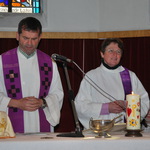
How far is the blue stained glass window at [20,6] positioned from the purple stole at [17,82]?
10.5ft

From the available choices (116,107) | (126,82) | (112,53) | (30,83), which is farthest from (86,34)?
(116,107)

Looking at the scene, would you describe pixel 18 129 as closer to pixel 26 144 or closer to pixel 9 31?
pixel 26 144

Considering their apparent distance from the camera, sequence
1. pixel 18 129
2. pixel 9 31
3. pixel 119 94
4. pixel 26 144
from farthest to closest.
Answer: pixel 9 31 → pixel 119 94 → pixel 18 129 → pixel 26 144

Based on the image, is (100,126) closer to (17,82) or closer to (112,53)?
(17,82)

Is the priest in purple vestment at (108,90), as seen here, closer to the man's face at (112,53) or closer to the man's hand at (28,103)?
the man's face at (112,53)

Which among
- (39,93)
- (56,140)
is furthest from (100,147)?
(39,93)

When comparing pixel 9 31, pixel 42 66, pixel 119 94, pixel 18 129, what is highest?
pixel 9 31

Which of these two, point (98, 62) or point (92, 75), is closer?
point (92, 75)

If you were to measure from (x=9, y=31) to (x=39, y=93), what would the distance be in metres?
3.31

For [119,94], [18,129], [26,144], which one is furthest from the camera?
[119,94]

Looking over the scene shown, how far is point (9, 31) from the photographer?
856 centimetres

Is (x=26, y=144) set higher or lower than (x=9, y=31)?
lower

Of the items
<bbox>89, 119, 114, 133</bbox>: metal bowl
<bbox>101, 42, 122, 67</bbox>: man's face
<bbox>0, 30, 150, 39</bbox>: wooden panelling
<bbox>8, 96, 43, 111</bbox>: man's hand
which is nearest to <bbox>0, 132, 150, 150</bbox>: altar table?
<bbox>89, 119, 114, 133</bbox>: metal bowl

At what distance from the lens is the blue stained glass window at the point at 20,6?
Result: 880cm
